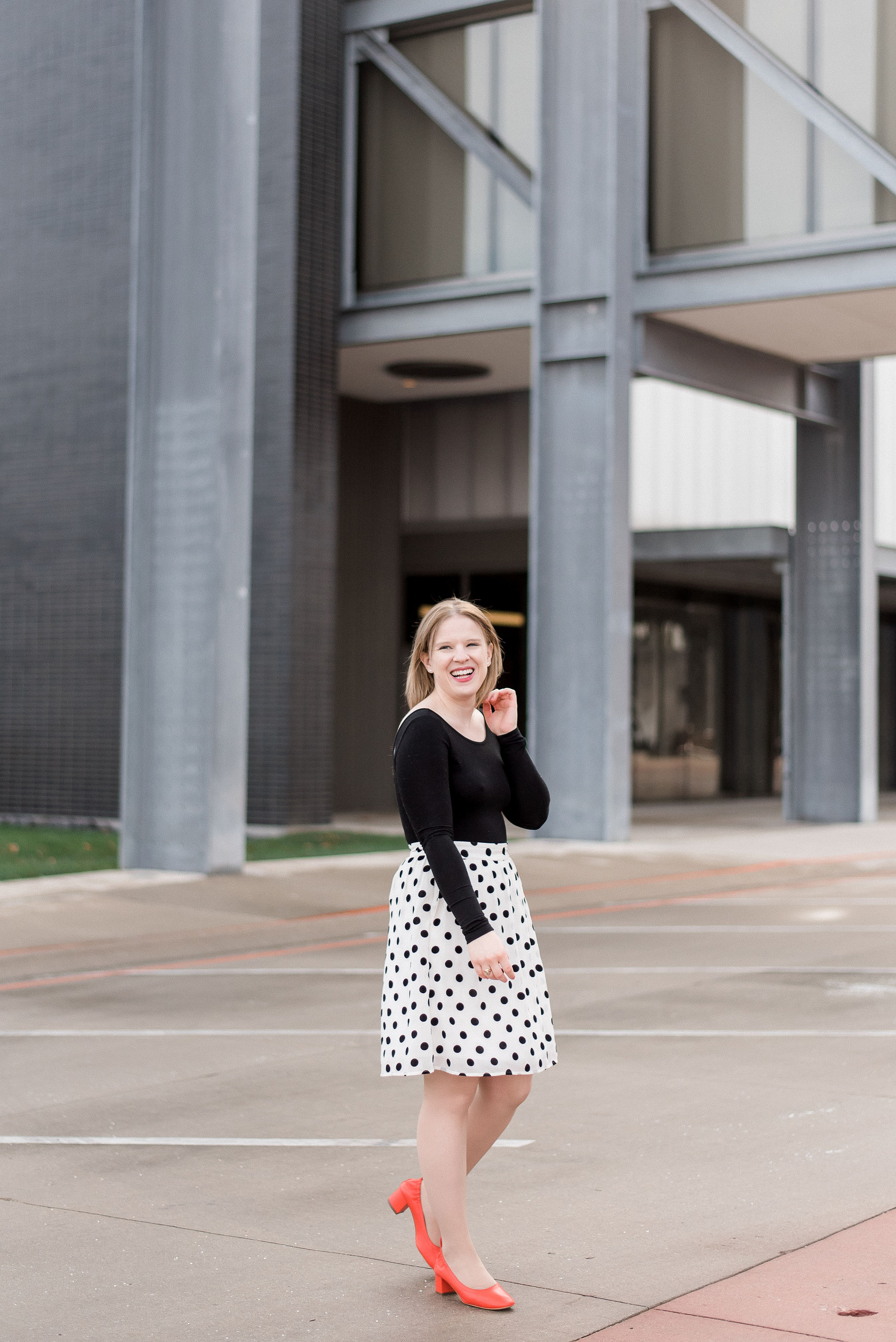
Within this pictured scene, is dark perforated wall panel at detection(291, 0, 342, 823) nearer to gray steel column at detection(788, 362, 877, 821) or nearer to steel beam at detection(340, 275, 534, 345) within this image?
steel beam at detection(340, 275, 534, 345)

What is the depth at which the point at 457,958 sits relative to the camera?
475cm

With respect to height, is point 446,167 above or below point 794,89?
below

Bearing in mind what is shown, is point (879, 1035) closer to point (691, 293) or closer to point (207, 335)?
point (207, 335)

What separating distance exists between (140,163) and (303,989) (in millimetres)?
8692

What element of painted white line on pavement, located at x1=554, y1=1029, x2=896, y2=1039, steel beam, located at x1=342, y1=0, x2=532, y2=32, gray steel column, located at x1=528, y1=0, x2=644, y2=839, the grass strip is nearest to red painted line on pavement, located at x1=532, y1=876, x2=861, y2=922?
gray steel column, located at x1=528, y1=0, x2=644, y2=839

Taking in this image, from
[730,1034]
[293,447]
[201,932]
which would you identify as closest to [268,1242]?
[730,1034]

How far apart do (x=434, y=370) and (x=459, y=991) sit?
763 inches

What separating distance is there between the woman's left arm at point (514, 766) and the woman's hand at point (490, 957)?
19.4 inches

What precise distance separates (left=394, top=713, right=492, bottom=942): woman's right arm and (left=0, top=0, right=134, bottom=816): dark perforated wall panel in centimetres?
1682

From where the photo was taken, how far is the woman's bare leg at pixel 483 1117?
476 centimetres

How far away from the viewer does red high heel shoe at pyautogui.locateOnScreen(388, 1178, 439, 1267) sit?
479 centimetres

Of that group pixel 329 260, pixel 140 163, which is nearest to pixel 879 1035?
pixel 140 163

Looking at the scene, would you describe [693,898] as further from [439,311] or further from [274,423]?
[439,311]

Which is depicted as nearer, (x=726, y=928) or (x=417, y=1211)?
(x=417, y=1211)
